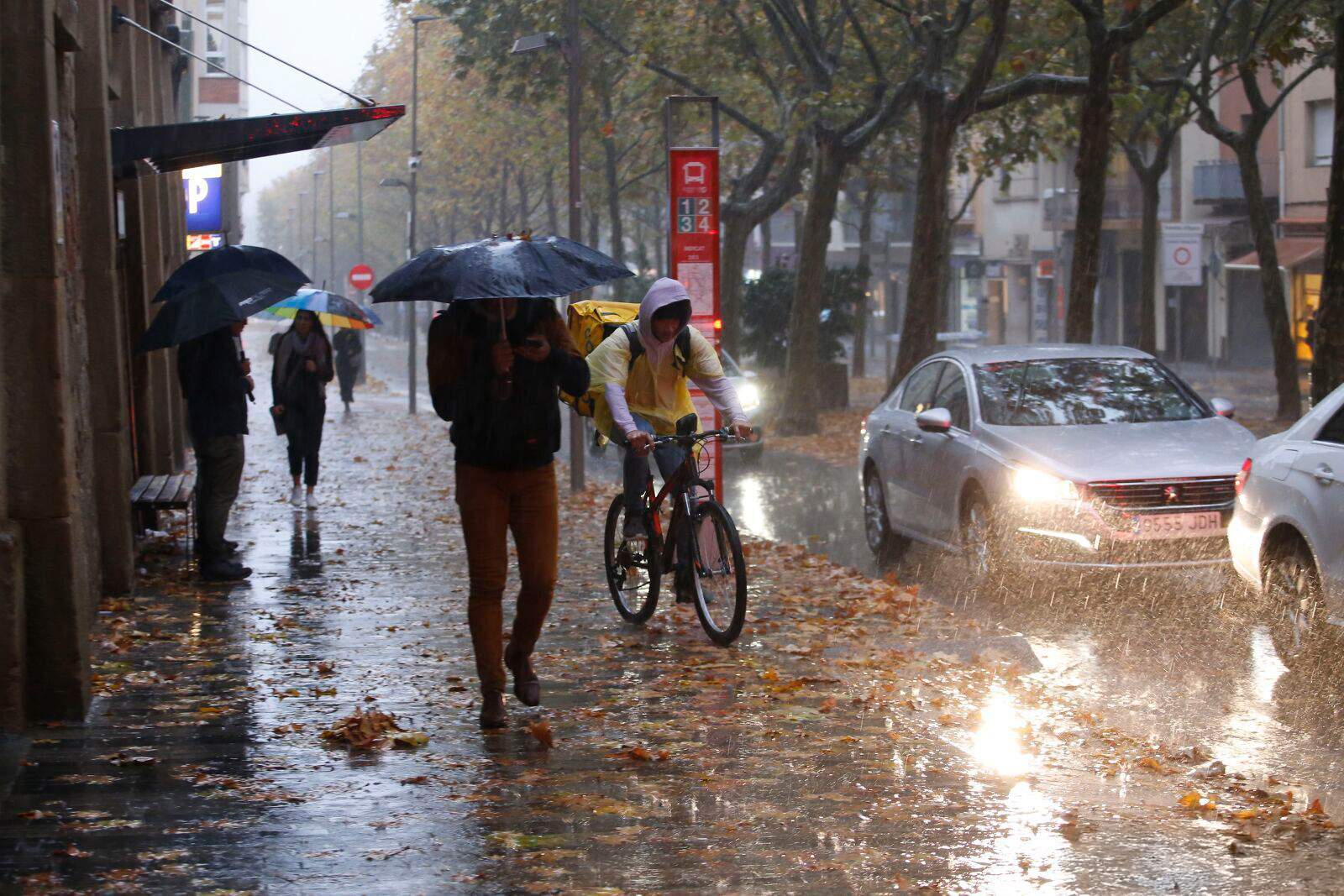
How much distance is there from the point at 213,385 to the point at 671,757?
6.24 metres

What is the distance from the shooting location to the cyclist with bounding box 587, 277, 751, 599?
30.2 ft

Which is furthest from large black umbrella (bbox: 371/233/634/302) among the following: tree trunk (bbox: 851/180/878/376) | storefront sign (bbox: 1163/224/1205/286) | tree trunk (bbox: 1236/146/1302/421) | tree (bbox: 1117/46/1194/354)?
tree trunk (bbox: 851/180/878/376)

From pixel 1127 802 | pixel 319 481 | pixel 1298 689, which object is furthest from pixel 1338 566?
pixel 319 481

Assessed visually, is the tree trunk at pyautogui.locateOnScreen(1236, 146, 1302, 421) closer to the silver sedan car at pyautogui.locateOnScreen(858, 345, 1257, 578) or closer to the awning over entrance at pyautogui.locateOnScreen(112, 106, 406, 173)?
the silver sedan car at pyautogui.locateOnScreen(858, 345, 1257, 578)

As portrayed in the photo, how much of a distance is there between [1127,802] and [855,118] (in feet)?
73.9

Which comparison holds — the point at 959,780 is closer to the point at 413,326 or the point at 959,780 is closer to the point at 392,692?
the point at 392,692

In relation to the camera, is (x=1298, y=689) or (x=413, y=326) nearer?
(x=1298, y=689)

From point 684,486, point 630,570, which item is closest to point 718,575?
point 684,486

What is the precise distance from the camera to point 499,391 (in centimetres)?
718

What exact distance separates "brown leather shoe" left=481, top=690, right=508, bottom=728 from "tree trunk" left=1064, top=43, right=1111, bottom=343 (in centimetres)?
1338

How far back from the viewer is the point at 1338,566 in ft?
26.0

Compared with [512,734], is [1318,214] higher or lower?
higher

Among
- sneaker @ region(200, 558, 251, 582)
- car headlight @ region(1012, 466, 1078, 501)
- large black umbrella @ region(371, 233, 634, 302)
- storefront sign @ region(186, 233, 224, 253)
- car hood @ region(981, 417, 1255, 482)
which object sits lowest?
sneaker @ region(200, 558, 251, 582)

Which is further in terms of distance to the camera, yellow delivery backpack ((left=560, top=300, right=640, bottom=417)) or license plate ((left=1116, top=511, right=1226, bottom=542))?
yellow delivery backpack ((left=560, top=300, right=640, bottom=417))
